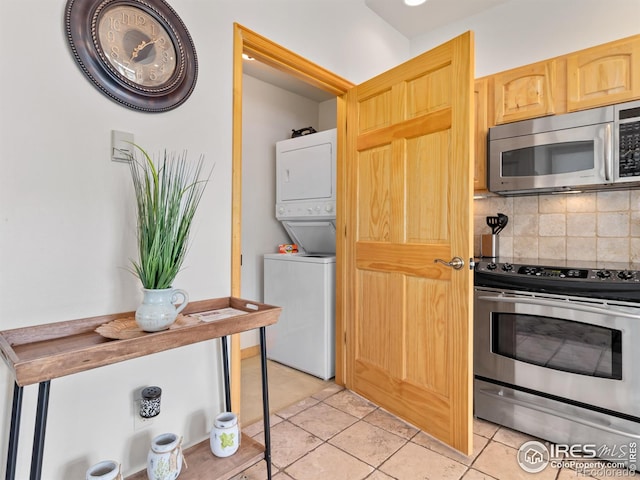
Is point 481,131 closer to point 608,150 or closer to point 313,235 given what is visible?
point 608,150

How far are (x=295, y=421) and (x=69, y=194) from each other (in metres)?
1.62

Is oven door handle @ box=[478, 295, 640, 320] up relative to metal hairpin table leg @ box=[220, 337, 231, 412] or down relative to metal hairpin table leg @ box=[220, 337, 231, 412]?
up

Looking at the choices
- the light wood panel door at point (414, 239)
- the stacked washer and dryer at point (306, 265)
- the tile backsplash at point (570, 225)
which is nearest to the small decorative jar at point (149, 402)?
the light wood panel door at point (414, 239)

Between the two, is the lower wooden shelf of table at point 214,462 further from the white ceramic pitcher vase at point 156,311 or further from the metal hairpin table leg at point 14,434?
the white ceramic pitcher vase at point 156,311

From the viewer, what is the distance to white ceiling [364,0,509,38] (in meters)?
2.51

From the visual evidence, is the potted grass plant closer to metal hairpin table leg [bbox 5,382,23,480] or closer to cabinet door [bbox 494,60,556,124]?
metal hairpin table leg [bbox 5,382,23,480]

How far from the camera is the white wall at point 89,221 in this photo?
3.86 ft

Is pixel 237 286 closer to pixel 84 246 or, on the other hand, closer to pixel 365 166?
pixel 84 246

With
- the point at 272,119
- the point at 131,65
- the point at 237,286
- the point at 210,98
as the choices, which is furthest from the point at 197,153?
the point at 272,119

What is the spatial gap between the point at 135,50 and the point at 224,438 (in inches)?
61.7

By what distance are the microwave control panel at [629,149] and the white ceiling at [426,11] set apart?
130 centimetres

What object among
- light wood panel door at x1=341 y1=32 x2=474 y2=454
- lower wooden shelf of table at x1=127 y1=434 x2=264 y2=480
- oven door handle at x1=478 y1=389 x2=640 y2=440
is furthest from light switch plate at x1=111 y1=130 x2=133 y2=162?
oven door handle at x1=478 y1=389 x2=640 y2=440

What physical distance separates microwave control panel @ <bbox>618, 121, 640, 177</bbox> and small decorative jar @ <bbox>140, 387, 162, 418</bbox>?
2.52 metres

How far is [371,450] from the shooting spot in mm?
1785
